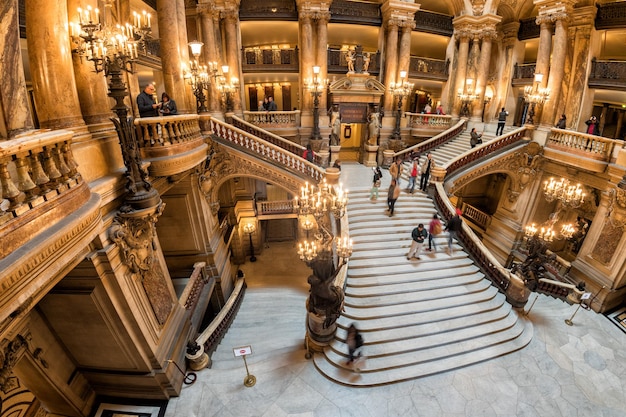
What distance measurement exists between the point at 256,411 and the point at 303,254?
3.18 m

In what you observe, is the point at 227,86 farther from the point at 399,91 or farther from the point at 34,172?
the point at 34,172

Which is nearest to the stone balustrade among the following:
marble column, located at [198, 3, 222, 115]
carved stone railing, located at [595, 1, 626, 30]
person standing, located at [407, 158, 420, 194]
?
person standing, located at [407, 158, 420, 194]

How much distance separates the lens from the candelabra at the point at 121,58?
164 inches

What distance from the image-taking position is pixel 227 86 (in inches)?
549

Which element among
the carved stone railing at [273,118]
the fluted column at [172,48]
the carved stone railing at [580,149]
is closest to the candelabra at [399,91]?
the carved stone railing at [273,118]

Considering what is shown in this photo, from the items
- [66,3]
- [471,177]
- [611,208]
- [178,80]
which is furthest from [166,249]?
[611,208]

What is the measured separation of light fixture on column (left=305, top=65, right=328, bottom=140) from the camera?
13.9 meters

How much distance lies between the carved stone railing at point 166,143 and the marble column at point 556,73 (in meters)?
14.2

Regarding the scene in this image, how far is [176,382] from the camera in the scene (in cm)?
628

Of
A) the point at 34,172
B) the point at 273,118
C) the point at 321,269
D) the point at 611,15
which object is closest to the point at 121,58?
the point at 34,172

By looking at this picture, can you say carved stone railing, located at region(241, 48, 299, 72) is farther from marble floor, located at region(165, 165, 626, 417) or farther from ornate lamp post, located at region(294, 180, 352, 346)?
marble floor, located at region(165, 165, 626, 417)

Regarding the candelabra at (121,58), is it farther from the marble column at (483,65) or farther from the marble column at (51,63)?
the marble column at (483,65)

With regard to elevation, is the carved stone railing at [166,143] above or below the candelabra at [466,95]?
below

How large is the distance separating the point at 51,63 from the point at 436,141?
47.9 ft
